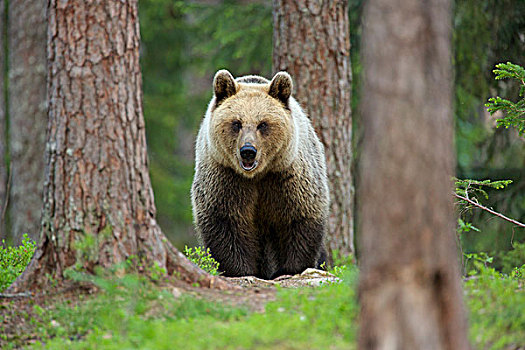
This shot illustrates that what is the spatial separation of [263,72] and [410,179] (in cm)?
948

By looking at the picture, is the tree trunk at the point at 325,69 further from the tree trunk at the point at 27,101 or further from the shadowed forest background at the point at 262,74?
the tree trunk at the point at 27,101

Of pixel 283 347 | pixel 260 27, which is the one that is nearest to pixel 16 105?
pixel 260 27

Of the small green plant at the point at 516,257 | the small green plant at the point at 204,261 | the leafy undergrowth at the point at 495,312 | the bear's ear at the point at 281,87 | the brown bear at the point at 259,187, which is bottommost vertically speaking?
the small green plant at the point at 516,257

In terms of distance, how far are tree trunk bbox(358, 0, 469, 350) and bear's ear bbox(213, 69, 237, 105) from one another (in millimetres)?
3655

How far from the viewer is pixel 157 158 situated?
17016mm

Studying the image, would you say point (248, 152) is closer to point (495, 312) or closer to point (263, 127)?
point (263, 127)

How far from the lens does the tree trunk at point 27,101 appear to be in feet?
37.4

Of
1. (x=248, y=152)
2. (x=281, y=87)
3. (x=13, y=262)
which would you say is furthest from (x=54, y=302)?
(x=281, y=87)

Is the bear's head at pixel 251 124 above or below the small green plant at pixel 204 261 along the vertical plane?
above

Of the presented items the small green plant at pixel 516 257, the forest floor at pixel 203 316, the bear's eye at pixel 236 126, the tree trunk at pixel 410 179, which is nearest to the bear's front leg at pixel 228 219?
the bear's eye at pixel 236 126

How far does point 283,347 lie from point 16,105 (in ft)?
30.5

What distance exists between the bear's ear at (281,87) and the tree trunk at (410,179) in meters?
3.55

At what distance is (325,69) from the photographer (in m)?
8.42

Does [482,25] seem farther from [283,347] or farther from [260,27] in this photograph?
[283,347]
